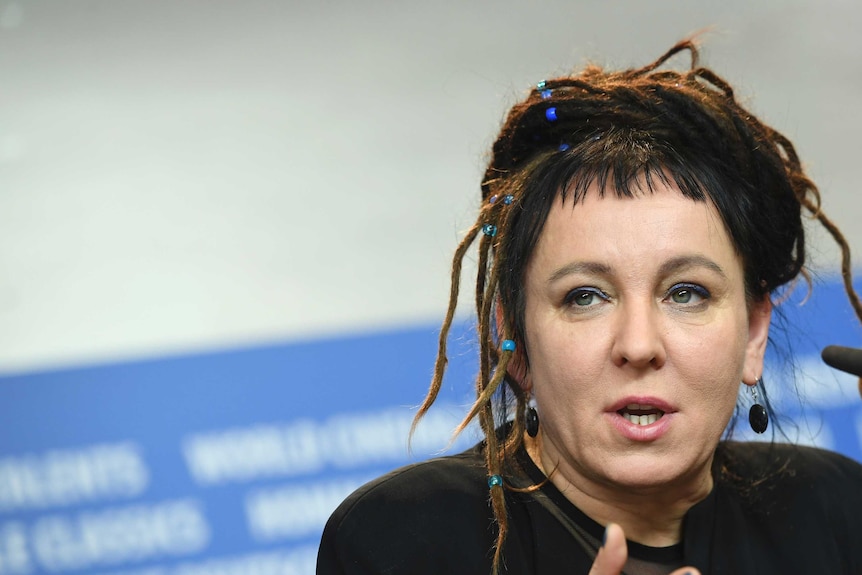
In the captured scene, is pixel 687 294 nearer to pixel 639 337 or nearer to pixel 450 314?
pixel 639 337

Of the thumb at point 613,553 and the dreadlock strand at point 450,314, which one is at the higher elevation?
the dreadlock strand at point 450,314

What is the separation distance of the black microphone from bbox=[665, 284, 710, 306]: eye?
7.8 inches

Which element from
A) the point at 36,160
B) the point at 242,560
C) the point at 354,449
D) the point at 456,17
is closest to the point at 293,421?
the point at 354,449

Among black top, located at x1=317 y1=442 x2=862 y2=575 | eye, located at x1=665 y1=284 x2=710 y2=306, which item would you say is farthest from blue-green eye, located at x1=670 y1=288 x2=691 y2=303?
black top, located at x1=317 y1=442 x2=862 y2=575

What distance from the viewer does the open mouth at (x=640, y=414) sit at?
1.38 m

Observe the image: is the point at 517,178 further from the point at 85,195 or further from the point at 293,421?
the point at 85,195

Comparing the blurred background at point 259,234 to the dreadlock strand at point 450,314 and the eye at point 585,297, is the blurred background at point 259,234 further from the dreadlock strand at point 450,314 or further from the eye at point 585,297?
the eye at point 585,297

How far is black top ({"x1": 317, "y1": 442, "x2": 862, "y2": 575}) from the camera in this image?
4.72ft

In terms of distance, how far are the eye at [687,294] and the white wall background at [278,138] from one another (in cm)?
131

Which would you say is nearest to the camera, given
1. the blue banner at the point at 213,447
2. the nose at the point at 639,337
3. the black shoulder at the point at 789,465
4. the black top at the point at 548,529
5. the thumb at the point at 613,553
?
the thumb at the point at 613,553

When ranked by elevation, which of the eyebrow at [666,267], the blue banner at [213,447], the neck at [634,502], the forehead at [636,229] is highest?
the forehead at [636,229]

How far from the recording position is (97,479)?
2619mm

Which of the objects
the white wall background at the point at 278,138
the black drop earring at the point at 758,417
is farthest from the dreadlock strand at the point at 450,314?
the white wall background at the point at 278,138

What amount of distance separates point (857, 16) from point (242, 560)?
6.93 ft
